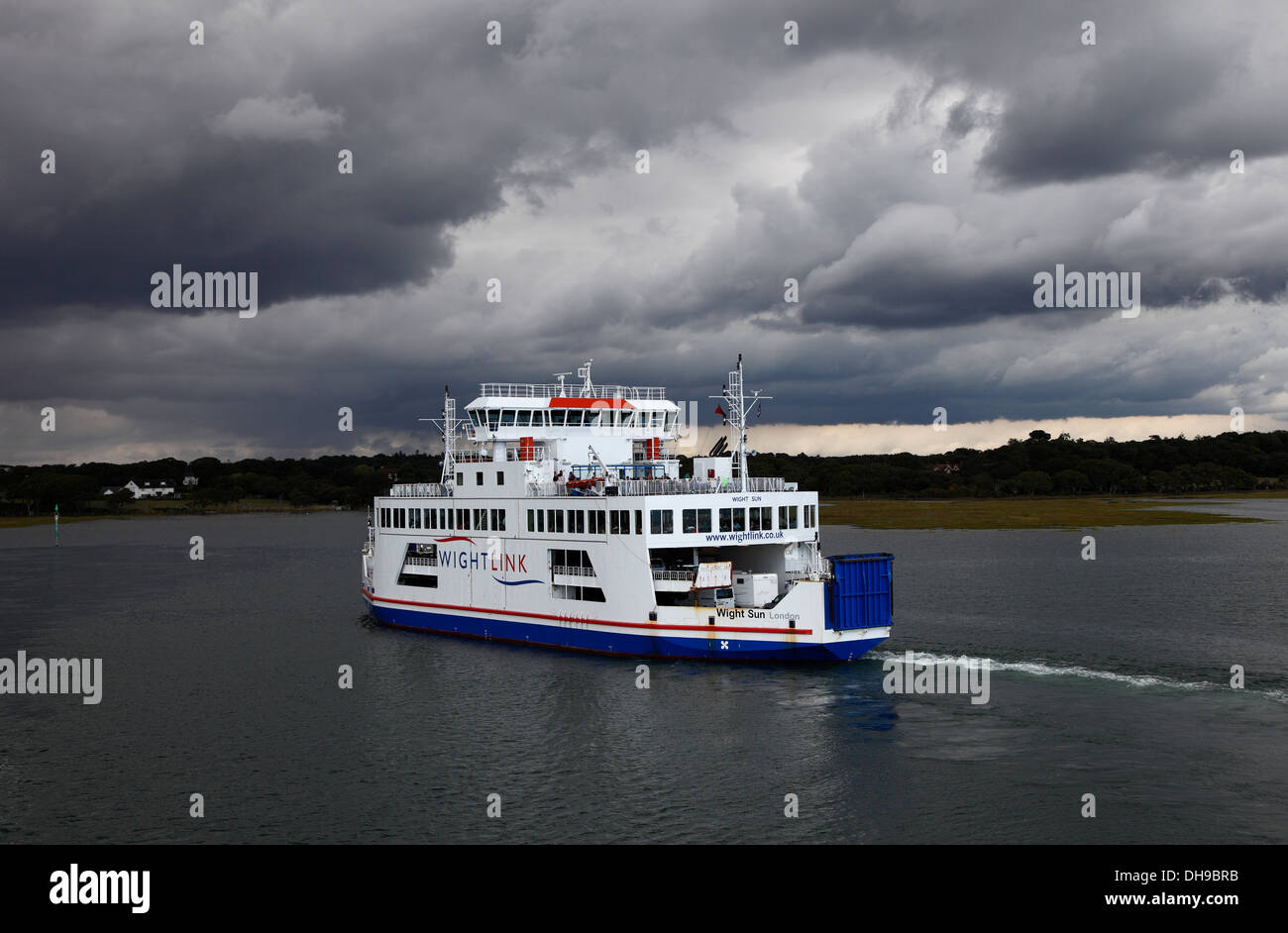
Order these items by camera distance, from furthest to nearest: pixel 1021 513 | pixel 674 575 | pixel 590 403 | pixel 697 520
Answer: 1. pixel 1021 513
2. pixel 590 403
3. pixel 697 520
4. pixel 674 575

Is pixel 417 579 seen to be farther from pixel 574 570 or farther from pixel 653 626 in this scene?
pixel 653 626

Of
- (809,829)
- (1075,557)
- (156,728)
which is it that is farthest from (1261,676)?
(1075,557)

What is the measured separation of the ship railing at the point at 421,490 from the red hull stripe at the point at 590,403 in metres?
7.25

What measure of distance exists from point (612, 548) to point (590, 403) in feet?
38.4

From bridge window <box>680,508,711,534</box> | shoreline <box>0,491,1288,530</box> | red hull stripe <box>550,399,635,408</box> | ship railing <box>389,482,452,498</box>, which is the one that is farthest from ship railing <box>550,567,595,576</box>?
shoreline <box>0,491,1288,530</box>

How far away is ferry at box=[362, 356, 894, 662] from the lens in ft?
128

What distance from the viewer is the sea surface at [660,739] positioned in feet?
81.3

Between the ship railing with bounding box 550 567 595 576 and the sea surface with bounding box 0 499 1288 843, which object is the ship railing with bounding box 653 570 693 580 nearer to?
the ship railing with bounding box 550 567 595 576

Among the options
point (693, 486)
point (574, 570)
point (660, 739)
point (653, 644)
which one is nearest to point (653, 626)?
point (653, 644)

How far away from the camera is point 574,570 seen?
4353 cm

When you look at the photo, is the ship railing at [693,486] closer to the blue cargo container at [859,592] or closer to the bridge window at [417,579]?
the blue cargo container at [859,592]

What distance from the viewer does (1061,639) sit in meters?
45.6

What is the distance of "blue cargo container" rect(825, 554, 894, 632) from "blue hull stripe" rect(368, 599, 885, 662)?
36.1 inches

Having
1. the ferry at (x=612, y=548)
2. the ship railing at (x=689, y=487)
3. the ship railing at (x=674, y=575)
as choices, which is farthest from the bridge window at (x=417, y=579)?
the ship railing at (x=674, y=575)
